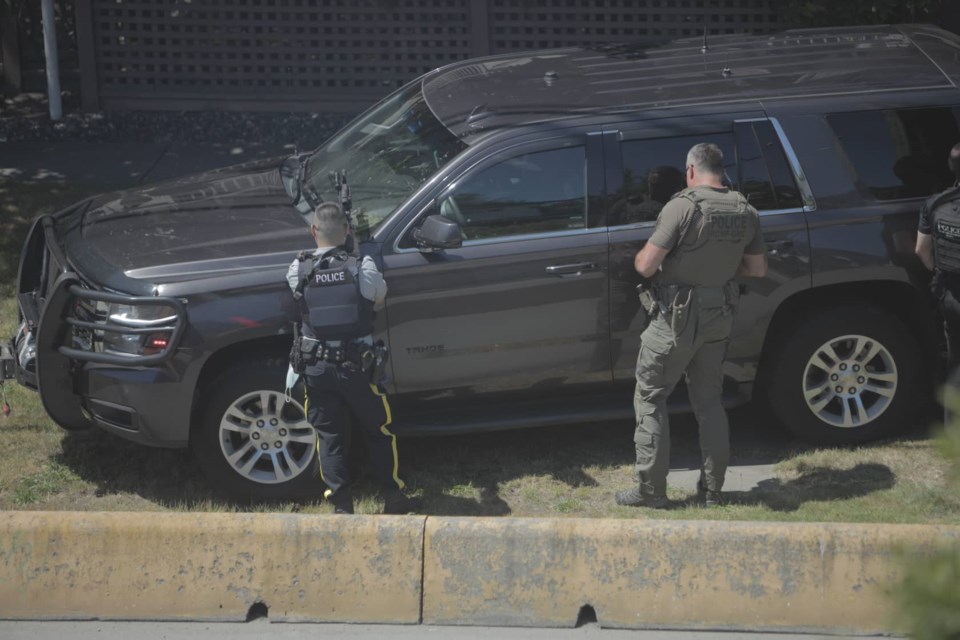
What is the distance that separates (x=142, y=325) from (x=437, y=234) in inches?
54.9

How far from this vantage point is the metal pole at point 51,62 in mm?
11438

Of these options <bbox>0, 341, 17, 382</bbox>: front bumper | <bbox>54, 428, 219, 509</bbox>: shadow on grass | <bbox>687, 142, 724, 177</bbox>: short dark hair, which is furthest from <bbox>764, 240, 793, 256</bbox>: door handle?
<bbox>0, 341, 17, 382</bbox>: front bumper

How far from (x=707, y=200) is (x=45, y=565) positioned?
3168mm

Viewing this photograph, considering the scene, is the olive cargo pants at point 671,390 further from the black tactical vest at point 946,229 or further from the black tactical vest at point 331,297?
the black tactical vest at point 331,297

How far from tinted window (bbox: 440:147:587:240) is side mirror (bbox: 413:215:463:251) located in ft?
0.52

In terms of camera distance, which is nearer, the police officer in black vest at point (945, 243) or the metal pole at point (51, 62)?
the police officer in black vest at point (945, 243)

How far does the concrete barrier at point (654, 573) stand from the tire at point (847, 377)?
4.55 feet

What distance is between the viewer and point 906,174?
5.91 m

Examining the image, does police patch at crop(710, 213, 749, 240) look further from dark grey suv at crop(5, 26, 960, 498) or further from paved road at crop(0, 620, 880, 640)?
paved road at crop(0, 620, 880, 640)

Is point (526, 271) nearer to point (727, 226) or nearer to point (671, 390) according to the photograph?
point (671, 390)

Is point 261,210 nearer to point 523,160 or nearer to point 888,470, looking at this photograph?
point 523,160

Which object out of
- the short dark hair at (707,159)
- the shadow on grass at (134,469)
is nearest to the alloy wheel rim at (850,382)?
the short dark hair at (707,159)

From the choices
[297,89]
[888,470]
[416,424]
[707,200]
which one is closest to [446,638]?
[416,424]

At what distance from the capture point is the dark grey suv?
5379 mm
